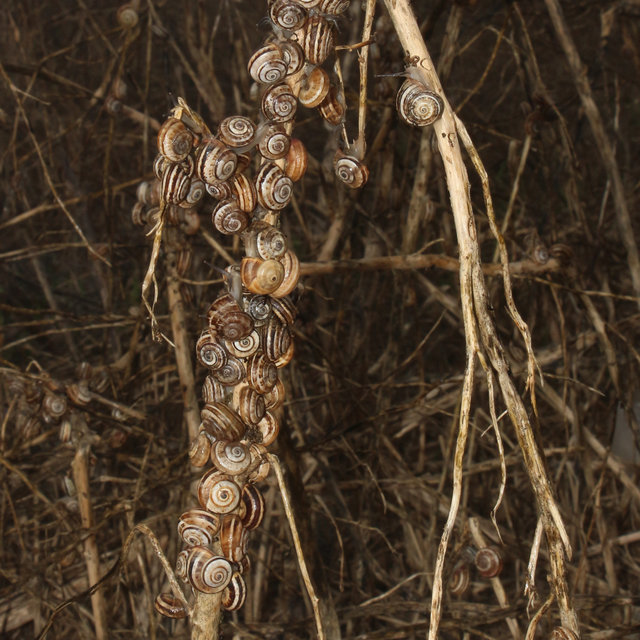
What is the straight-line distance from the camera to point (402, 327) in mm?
3113

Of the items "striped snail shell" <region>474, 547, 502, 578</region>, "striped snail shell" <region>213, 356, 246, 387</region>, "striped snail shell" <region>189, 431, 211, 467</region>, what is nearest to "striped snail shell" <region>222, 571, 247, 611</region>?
"striped snail shell" <region>189, 431, 211, 467</region>

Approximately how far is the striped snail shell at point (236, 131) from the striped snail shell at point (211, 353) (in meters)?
0.31

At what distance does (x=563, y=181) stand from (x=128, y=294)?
7.37 ft

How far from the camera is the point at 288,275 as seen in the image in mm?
1276

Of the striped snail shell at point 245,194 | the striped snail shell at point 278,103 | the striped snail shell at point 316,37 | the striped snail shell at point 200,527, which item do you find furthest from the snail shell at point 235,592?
→ the striped snail shell at point 316,37

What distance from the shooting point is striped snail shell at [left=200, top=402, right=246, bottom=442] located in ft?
4.00

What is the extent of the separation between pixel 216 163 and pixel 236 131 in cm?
6

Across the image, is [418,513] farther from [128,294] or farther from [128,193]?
[128,193]

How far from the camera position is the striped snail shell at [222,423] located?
1218 mm

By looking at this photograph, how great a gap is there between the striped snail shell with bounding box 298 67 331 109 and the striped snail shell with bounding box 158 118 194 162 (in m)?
0.20

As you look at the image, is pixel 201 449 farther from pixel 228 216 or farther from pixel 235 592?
pixel 228 216

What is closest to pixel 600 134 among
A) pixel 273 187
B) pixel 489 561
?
pixel 489 561

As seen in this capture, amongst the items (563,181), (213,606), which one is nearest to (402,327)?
(563,181)

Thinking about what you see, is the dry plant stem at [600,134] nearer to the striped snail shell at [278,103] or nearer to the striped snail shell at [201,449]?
the striped snail shell at [278,103]
